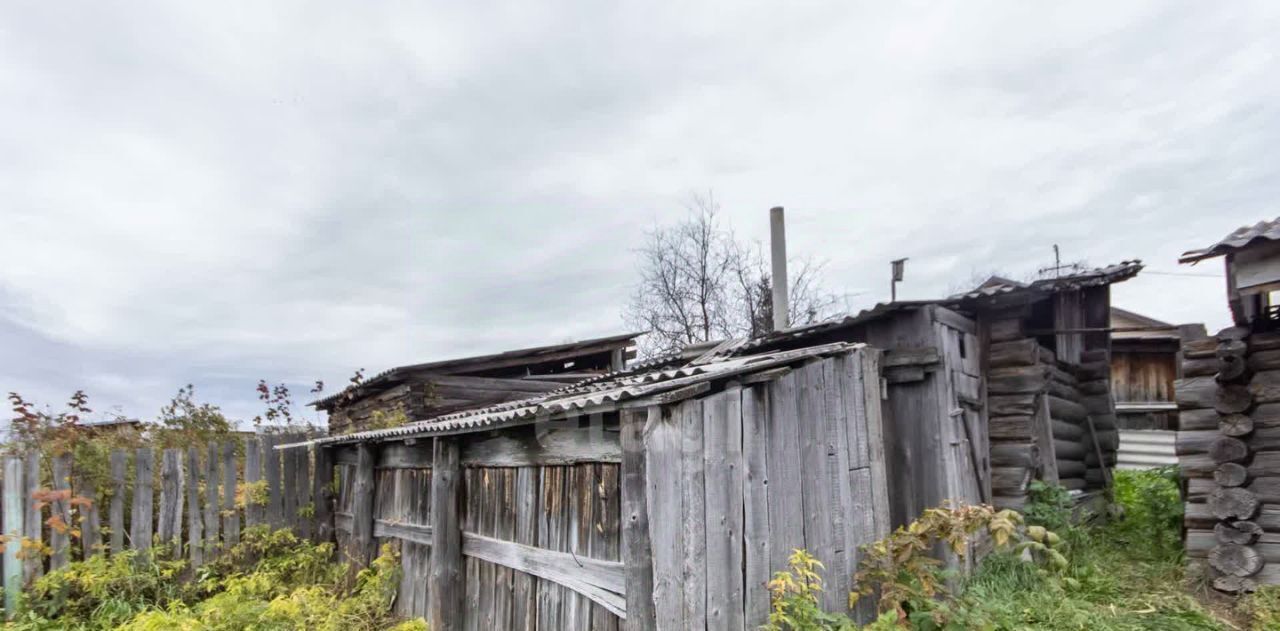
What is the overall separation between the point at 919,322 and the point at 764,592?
351 centimetres

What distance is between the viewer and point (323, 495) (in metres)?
8.31

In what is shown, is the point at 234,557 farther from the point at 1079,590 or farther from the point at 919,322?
the point at 1079,590

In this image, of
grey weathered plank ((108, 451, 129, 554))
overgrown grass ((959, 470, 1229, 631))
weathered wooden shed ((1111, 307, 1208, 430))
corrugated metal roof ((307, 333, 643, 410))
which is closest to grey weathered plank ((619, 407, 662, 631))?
overgrown grass ((959, 470, 1229, 631))

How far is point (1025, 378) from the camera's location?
720cm

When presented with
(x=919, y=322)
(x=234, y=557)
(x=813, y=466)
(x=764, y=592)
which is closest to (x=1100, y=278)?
(x=919, y=322)

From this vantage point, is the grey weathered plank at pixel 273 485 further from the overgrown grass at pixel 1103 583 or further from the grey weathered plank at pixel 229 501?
the overgrown grass at pixel 1103 583

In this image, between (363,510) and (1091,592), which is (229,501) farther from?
(1091,592)

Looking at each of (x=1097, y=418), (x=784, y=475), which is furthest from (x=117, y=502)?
(x=1097, y=418)

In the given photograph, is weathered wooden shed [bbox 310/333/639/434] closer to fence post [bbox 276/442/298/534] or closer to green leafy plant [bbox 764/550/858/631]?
fence post [bbox 276/442/298/534]

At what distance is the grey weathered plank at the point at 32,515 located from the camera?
21.4 ft

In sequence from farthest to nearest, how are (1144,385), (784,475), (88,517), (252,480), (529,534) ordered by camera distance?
(1144,385) < (252,480) < (88,517) < (529,534) < (784,475)

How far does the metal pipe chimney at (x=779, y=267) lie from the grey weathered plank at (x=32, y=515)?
1026 centimetres

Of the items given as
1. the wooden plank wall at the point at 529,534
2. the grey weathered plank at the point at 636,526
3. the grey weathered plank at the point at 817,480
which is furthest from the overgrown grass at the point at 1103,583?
the wooden plank wall at the point at 529,534

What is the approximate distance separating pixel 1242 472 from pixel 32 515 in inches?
467
